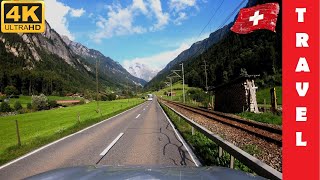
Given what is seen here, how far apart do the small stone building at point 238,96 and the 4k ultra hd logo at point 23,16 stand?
1094 inches

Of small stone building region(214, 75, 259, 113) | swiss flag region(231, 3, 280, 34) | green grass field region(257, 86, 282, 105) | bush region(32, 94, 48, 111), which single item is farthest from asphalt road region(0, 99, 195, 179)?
bush region(32, 94, 48, 111)

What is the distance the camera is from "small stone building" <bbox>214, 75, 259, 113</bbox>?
114 feet

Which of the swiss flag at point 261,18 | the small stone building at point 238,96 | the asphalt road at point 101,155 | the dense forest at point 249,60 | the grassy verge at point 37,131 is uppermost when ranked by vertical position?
the dense forest at point 249,60

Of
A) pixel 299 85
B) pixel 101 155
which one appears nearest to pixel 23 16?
pixel 101 155

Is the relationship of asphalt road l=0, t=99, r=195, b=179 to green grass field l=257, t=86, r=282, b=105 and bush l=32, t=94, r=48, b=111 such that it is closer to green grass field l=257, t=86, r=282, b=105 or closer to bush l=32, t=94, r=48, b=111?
green grass field l=257, t=86, r=282, b=105

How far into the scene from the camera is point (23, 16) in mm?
9320

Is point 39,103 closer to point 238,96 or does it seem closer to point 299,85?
point 238,96

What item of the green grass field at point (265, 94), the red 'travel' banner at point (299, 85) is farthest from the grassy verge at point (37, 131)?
the green grass field at point (265, 94)

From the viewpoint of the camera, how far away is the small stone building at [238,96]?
3481 cm

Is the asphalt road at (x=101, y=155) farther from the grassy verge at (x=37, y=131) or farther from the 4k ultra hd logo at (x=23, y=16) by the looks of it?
the 4k ultra hd logo at (x=23, y=16)

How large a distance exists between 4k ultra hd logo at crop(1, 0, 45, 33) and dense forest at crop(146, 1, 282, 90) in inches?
1931

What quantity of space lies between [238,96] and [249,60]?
63.6 metres

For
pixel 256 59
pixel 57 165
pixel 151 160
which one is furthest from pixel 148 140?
pixel 256 59

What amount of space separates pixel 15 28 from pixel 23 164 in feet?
13.5
